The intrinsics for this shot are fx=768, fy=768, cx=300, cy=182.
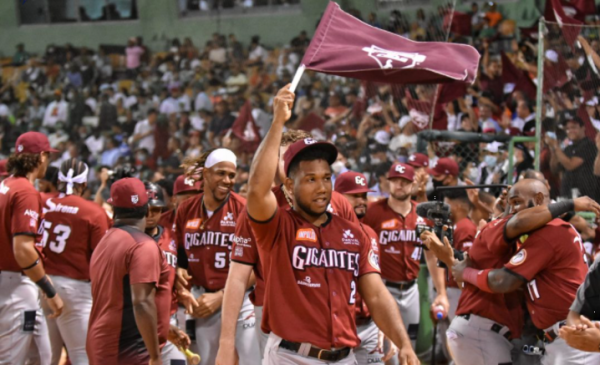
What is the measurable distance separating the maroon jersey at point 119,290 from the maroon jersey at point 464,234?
3.97 meters

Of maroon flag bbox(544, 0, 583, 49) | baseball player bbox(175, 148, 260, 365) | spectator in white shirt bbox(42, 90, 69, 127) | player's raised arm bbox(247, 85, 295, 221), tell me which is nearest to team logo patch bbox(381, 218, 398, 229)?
baseball player bbox(175, 148, 260, 365)

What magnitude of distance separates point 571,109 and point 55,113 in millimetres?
14615

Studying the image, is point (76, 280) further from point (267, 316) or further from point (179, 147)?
point (179, 147)

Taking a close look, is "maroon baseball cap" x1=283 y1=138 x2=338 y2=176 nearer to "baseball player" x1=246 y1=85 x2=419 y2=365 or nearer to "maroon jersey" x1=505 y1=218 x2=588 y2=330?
"baseball player" x1=246 y1=85 x2=419 y2=365

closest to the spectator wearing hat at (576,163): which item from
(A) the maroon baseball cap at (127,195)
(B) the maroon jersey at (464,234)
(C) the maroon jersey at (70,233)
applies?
(B) the maroon jersey at (464,234)

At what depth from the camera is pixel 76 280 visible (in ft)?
24.4

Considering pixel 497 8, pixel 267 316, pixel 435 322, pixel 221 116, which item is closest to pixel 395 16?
pixel 497 8

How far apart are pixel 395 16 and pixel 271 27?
5687 millimetres

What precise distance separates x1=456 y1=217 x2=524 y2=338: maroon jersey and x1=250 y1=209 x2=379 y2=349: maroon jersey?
82.2 inches

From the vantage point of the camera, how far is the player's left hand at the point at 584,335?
3.98 meters

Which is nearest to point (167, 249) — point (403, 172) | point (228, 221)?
point (228, 221)

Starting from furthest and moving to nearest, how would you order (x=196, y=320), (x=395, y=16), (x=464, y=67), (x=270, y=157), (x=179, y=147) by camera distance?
(x=179, y=147) < (x=395, y=16) < (x=196, y=320) < (x=464, y=67) < (x=270, y=157)

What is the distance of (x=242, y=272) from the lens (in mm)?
4680

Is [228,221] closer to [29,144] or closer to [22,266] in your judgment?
[22,266]
